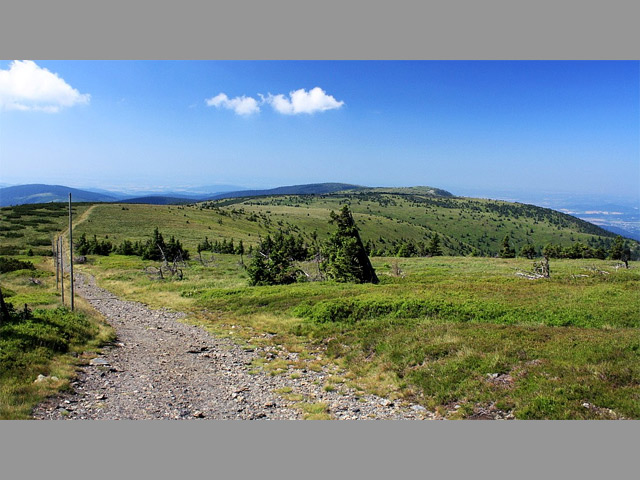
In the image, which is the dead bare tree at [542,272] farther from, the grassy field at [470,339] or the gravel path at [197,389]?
the gravel path at [197,389]

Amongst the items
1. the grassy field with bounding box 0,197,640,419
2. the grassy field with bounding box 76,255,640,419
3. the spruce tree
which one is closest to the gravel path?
the grassy field with bounding box 0,197,640,419

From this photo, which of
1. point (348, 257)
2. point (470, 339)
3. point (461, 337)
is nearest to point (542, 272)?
point (348, 257)

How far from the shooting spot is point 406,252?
92812mm

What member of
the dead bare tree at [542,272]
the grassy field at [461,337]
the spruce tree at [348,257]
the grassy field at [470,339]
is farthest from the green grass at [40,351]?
the dead bare tree at [542,272]

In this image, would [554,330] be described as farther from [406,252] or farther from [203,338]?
[406,252]

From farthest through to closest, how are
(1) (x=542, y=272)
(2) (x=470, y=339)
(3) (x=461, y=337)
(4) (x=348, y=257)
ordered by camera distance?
(1) (x=542, y=272)
(4) (x=348, y=257)
(3) (x=461, y=337)
(2) (x=470, y=339)

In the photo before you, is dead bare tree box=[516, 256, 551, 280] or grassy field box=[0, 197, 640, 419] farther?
dead bare tree box=[516, 256, 551, 280]

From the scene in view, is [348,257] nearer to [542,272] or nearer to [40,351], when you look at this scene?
[542,272]

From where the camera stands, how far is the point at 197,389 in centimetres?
1028

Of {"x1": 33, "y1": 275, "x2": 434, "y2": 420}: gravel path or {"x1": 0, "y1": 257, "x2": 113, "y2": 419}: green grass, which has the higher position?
{"x1": 0, "y1": 257, "x2": 113, "y2": 419}: green grass

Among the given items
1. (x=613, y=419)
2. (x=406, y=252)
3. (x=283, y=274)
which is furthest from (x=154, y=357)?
(x=406, y=252)

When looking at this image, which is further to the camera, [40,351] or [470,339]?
[470,339]

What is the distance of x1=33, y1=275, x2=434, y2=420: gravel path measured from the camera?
28.6 feet

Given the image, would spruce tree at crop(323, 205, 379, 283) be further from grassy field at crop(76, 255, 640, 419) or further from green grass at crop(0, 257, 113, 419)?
green grass at crop(0, 257, 113, 419)
